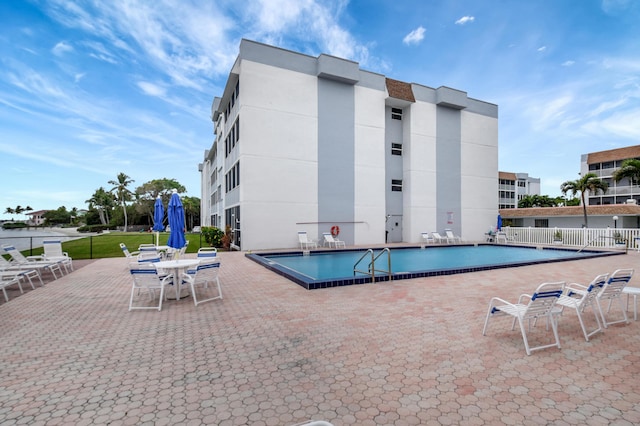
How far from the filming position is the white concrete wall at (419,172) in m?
21.1

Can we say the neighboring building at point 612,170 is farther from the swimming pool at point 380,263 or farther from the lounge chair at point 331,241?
the lounge chair at point 331,241

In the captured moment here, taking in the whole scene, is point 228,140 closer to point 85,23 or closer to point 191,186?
point 85,23

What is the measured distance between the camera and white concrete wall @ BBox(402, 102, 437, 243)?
21.1 metres

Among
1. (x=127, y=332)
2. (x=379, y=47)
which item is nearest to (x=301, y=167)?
(x=379, y=47)

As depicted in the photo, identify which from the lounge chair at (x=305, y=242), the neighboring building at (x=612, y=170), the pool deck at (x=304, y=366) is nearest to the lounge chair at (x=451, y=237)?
the lounge chair at (x=305, y=242)

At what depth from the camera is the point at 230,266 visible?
35.8 feet

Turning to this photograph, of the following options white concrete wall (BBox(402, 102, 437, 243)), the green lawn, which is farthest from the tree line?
white concrete wall (BBox(402, 102, 437, 243))

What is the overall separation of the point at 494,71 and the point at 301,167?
1197 centimetres

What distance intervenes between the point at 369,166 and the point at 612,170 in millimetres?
42379

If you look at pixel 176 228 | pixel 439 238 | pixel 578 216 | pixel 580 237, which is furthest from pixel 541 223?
pixel 176 228

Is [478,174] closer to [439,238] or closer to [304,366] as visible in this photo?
[439,238]

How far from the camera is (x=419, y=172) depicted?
21391 millimetres

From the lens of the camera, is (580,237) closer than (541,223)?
Yes

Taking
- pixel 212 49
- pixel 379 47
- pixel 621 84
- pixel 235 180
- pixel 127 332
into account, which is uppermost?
pixel 379 47
